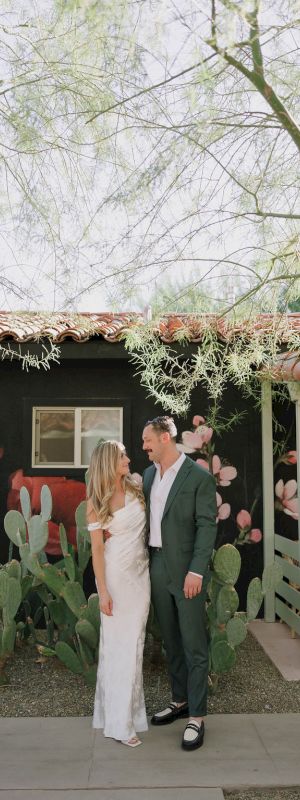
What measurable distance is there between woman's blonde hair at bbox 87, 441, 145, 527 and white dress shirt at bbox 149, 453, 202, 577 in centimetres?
31

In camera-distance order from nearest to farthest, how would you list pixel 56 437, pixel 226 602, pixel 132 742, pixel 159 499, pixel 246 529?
pixel 132 742
pixel 159 499
pixel 226 602
pixel 246 529
pixel 56 437

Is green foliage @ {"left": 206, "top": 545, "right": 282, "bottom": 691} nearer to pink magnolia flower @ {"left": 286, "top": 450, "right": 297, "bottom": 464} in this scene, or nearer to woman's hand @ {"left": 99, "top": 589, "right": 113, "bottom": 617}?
woman's hand @ {"left": 99, "top": 589, "right": 113, "bottom": 617}

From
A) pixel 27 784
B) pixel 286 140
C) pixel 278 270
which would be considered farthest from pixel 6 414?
pixel 27 784

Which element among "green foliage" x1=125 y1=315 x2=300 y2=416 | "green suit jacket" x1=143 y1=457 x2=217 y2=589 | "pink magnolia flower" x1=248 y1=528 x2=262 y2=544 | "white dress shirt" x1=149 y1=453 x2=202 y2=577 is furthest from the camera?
"pink magnolia flower" x1=248 y1=528 x2=262 y2=544

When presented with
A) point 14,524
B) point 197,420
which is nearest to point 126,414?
point 197,420

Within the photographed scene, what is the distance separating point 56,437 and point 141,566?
3636mm

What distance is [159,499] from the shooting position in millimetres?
4586

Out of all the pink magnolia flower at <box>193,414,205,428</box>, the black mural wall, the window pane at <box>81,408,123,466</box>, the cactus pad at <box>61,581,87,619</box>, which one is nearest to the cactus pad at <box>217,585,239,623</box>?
the cactus pad at <box>61,581,87,619</box>

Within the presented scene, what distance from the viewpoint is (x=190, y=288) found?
19.8ft

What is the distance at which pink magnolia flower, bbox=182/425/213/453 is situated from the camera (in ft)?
25.9

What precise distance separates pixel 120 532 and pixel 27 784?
1.37 m

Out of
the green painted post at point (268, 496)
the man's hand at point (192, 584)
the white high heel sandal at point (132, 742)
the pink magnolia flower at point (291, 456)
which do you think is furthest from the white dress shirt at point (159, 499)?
the pink magnolia flower at point (291, 456)

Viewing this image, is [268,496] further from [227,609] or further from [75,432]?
[227,609]

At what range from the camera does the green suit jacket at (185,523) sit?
4453 millimetres
